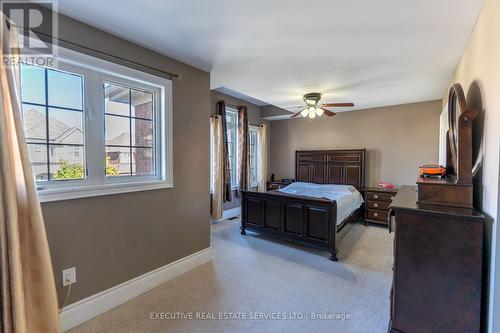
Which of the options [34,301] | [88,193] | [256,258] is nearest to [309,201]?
[256,258]

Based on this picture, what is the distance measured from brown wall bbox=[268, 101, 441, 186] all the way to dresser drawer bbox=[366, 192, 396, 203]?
54cm

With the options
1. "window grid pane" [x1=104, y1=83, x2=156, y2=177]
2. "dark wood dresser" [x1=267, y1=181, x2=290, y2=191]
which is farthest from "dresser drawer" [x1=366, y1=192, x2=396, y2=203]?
"window grid pane" [x1=104, y1=83, x2=156, y2=177]

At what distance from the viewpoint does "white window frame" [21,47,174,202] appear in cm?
181

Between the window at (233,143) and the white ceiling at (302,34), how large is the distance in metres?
1.85

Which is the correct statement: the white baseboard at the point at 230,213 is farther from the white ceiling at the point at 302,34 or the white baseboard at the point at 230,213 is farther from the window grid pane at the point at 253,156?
the white ceiling at the point at 302,34

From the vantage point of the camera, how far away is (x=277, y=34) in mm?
2014

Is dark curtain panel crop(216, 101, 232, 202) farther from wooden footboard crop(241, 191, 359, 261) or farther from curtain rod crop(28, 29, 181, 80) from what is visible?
curtain rod crop(28, 29, 181, 80)

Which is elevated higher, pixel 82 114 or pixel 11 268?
pixel 82 114

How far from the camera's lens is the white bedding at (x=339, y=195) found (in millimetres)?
3432

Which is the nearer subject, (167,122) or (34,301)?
(34,301)

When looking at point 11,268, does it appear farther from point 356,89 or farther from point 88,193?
point 356,89

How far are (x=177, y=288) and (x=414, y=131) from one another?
4753mm

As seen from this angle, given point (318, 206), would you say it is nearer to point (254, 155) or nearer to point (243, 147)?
point (243, 147)

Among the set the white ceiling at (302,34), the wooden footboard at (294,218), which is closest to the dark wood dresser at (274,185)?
the wooden footboard at (294,218)
